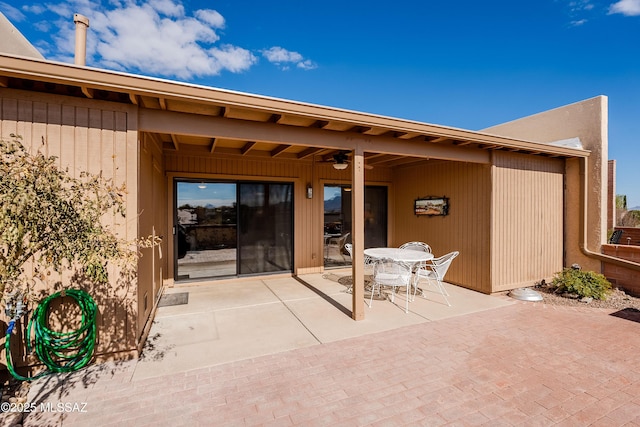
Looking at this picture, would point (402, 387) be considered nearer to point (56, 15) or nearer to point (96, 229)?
point (96, 229)

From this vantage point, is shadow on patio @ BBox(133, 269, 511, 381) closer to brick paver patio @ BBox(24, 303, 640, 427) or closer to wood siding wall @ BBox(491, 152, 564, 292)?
brick paver patio @ BBox(24, 303, 640, 427)

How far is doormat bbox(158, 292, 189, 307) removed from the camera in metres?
4.64

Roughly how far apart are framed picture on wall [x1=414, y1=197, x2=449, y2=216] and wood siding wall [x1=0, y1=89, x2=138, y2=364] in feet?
17.4

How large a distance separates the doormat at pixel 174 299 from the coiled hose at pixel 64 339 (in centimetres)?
181

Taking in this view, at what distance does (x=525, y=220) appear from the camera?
5586 millimetres

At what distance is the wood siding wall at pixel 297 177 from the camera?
224 inches

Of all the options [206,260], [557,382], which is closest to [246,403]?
[557,382]

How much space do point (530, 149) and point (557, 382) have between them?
3985 millimetres

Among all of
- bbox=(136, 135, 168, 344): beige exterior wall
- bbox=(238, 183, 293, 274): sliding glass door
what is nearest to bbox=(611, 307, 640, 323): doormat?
bbox=(238, 183, 293, 274): sliding glass door

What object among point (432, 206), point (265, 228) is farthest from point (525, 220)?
point (265, 228)

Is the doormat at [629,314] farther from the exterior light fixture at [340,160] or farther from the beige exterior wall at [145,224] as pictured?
the beige exterior wall at [145,224]

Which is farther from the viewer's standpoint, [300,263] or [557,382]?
[300,263]

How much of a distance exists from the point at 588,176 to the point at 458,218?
2.75 m

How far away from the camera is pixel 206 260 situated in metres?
5.95
